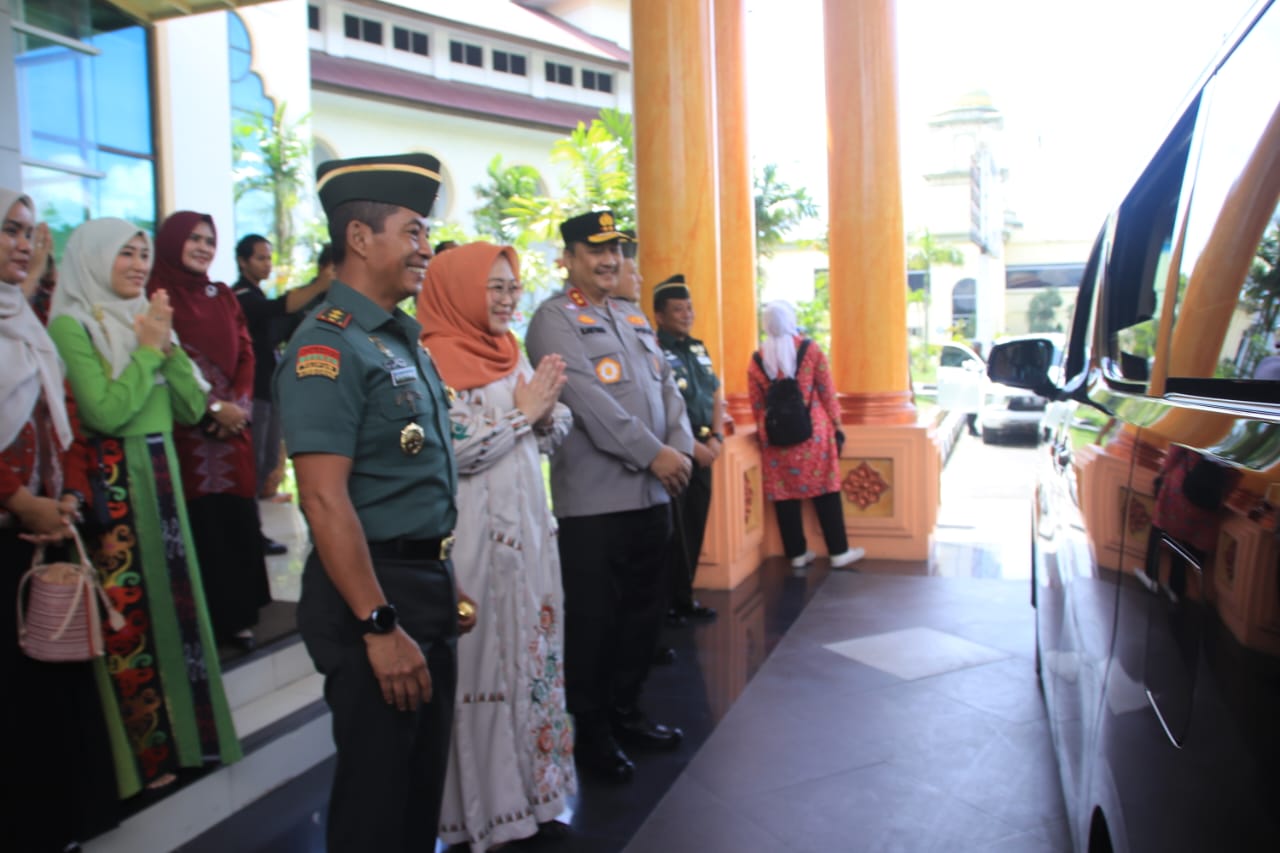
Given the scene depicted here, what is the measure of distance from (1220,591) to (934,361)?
27.7 m

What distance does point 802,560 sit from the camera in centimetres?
606

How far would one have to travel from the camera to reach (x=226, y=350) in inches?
144

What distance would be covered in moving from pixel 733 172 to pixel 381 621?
6.15m

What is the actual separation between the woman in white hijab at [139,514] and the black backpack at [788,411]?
11.8ft

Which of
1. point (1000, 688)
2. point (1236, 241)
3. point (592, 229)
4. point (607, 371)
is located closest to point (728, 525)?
point (1000, 688)

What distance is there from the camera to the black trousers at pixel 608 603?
318 cm

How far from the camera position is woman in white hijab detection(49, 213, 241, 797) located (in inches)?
106

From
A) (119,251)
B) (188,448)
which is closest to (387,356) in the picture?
(119,251)

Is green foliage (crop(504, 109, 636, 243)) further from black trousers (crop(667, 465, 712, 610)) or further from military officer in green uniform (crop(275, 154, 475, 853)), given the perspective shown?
military officer in green uniform (crop(275, 154, 475, 853))

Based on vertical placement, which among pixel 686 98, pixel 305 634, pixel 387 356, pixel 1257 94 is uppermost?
pixel 686 98

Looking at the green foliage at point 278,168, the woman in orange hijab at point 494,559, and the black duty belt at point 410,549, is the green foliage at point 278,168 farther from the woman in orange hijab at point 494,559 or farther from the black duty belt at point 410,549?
the black duty belt at point 410,549

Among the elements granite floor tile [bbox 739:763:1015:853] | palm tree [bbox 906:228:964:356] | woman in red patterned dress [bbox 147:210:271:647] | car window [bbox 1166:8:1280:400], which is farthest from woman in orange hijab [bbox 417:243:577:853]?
palm tree [bbox 906:228:964:356]

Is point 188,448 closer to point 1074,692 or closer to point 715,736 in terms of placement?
point 715,736

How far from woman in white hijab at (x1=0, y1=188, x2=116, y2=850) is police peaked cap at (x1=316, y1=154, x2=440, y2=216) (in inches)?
36.2
